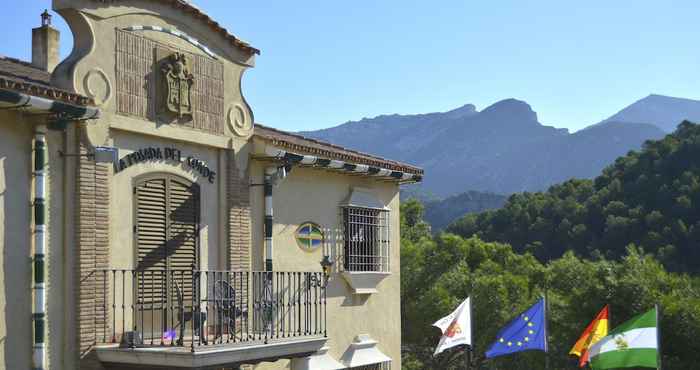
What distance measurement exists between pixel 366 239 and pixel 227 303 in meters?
5.06

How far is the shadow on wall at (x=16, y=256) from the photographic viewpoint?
412 inches

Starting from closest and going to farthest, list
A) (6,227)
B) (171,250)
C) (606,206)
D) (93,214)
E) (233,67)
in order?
1. (6,227)
2. (93,214)
3. (171,250)
4. (233,67)
5. (606,206)

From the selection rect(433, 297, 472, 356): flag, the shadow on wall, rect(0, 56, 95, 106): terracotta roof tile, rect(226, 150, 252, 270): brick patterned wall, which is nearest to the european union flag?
rect(433, 297, 472, 356): flag

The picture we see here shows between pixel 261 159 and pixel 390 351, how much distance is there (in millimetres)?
5402

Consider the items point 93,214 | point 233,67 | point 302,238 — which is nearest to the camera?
point 93,214

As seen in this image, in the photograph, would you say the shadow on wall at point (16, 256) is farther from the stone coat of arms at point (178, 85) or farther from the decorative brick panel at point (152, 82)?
the stone coat of arms at point (178, 85)

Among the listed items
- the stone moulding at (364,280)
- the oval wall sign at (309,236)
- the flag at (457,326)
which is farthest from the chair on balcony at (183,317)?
the flag at (457,326)

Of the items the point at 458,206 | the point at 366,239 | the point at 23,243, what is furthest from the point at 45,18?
the point at 458,206

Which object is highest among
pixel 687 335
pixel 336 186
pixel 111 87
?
pixel 111 87

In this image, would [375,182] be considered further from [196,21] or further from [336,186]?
[196,21]

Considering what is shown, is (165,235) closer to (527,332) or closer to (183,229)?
(183,229)

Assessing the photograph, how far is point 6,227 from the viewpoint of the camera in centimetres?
1047

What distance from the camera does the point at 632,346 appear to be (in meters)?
16.1

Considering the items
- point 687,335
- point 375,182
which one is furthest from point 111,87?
point 687,335
